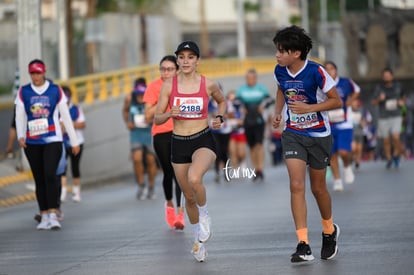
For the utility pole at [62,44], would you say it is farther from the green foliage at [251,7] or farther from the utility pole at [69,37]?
the green foliage at [251,7]

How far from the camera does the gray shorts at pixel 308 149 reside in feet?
35.9

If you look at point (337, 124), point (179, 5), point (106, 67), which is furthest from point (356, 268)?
point (179, 5)

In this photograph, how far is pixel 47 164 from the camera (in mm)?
15164

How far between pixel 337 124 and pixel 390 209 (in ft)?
15.7

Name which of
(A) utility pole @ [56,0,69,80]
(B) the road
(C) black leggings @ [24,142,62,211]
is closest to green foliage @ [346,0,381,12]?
(A) utility pole @ [56,0,69,80]

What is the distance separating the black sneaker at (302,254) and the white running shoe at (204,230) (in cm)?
94

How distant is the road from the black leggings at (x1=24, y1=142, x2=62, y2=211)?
0.46 m

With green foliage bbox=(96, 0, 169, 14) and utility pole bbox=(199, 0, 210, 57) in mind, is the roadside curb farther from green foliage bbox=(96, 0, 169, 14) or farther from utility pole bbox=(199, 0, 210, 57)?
utility pole bbox=(199, 0, 210, 57)

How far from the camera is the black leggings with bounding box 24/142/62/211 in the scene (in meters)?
15.2

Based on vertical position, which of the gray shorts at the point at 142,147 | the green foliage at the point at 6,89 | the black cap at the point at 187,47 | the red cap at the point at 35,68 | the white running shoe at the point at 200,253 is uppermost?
the black cap at the point at 187,47

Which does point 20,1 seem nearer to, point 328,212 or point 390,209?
point 390,209

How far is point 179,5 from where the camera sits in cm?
11244

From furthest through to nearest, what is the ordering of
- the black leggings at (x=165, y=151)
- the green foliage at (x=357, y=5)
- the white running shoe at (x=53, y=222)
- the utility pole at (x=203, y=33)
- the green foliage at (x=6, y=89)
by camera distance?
the green foliage at (x=357, y=5) < the utility pole at (x=203, y=33) < the green foliage at (x=6, y=89) < the white running shoe at (x=53, y=222) < the black leggings at (x=165, y=151)

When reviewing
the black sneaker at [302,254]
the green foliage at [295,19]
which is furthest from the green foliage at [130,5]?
the black sneaker at [302,254]
